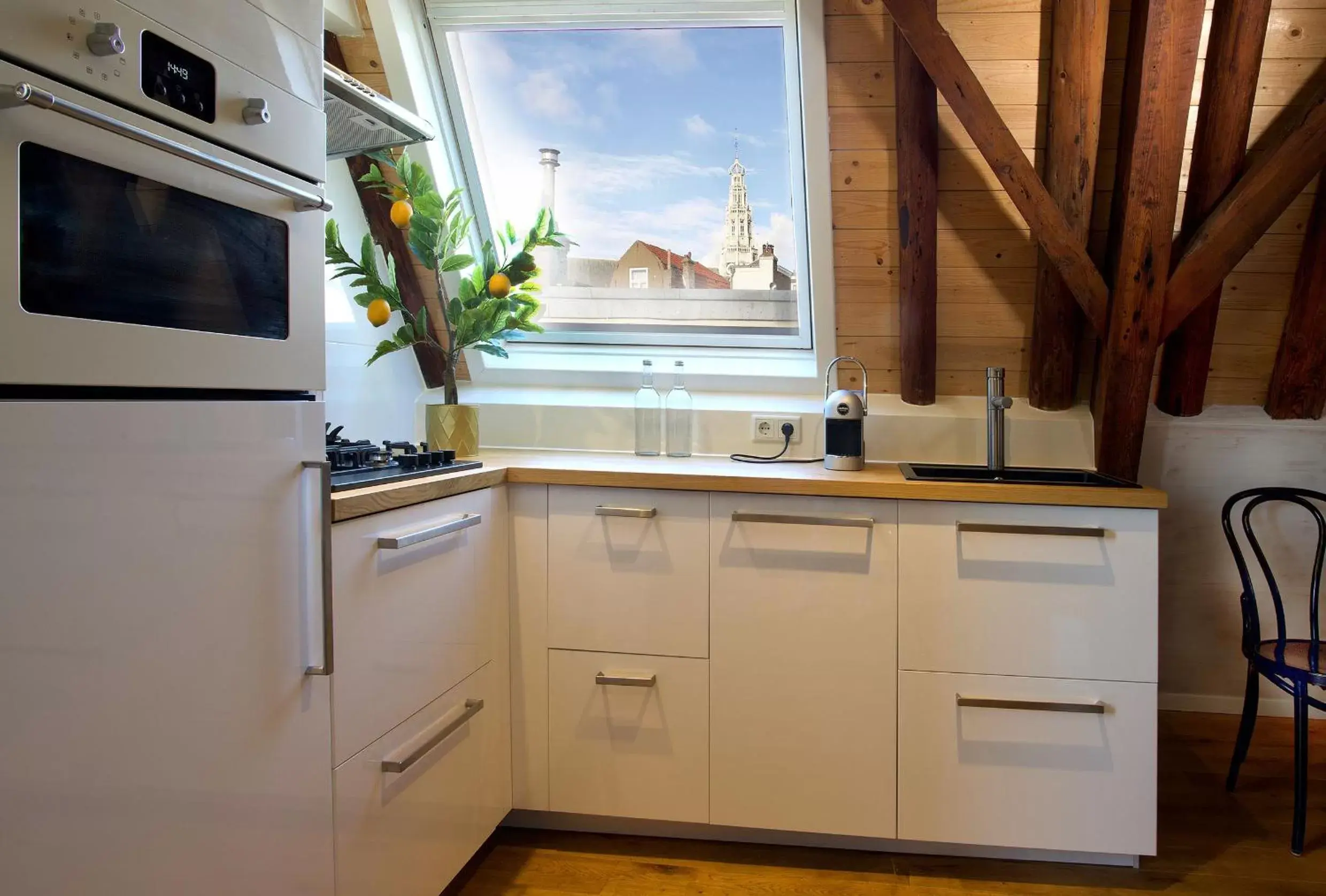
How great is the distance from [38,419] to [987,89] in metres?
2.19

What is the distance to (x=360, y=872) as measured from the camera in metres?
1.43

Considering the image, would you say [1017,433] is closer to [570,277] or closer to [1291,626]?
Result: [1291,626]

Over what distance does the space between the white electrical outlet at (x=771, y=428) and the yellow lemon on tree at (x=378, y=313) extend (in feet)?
3.60

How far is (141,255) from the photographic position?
97 centimetres

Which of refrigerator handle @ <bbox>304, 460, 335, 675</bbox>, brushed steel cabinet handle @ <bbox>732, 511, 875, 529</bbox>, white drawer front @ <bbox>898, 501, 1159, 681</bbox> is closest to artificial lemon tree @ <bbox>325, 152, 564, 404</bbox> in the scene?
brushed steel cabinet handle @ <bbox>732, 511, 875, 529</bbox>

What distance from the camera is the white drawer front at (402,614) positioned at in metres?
1.39

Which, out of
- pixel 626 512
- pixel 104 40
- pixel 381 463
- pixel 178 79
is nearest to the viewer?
pixel 104 40

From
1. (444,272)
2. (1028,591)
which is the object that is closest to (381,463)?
(444,272)

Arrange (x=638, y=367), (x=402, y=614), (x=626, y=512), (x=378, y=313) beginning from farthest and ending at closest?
1. (x=638, y=367)
2. (x=378, y=313)
3. (x=626, y=512)
4. (x=402, y=614)

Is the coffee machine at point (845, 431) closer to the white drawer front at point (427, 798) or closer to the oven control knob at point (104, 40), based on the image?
the white drawer front at point (427, 798)

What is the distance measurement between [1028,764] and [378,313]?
1.83 m

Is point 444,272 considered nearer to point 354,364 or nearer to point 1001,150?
point 354,364

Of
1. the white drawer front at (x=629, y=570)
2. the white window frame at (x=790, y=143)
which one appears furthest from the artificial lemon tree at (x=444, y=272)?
the white drawer front at (x=629, y=570)

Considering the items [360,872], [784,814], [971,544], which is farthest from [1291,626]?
[360,872]
